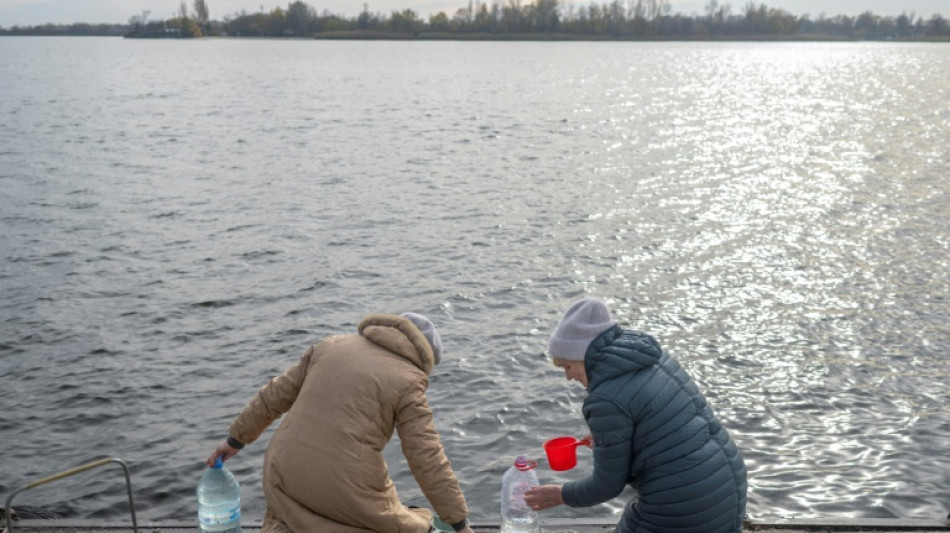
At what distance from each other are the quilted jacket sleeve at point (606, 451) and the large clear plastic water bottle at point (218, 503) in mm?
2472

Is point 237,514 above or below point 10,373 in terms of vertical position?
above

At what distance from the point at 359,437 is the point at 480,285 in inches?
491

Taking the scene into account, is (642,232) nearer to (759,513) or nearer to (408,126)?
(759,513)

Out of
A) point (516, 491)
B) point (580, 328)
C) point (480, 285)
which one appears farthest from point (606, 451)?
point (480, 285)

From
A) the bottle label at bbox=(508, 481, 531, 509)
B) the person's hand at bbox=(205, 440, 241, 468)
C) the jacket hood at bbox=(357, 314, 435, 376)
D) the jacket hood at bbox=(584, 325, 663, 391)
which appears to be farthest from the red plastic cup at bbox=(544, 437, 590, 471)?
the person's hand at bbox=(205, 440, 241, 468)

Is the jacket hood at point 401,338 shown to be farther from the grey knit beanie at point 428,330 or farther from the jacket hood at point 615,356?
the jacket hood at point 615,356

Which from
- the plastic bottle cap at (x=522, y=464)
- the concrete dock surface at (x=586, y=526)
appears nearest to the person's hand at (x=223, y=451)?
the concrete dock surface at (x=586, y=526)

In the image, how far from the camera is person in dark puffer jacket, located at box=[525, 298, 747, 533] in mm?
4906

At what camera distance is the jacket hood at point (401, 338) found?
17.5 ft

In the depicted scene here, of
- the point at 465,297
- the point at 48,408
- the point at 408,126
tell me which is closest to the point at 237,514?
the point at 48,408

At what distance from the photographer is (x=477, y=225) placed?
23312mm

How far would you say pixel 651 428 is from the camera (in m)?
4.92

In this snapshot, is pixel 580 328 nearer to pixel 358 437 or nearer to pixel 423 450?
pixel 423 450

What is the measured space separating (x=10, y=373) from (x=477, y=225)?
12154 millimetres
